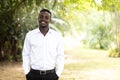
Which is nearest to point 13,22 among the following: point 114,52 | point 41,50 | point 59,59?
point 114,52

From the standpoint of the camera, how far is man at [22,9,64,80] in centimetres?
491

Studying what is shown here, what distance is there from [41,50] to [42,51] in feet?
0.07

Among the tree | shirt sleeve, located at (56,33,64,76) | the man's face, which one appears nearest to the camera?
the man's face

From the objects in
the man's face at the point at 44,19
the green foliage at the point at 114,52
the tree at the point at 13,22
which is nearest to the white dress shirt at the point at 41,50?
the man's face at the point at 44,19

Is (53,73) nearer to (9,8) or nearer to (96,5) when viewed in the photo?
(96,5)

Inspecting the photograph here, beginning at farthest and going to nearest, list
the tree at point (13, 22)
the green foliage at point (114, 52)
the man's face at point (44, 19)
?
the green foliage at point (114, 52)
the tree at point (13, 22)
the man's face at point (44, 19)

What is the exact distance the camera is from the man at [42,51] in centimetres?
491

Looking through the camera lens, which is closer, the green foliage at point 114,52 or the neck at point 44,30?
the neck at point 44,30

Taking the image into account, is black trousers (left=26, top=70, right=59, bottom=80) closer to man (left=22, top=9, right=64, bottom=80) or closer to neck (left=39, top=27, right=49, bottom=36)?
man (left=22, top=9, right=64, bottom=80)

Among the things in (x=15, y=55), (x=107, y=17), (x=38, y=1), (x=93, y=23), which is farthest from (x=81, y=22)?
(x=38, y=1)

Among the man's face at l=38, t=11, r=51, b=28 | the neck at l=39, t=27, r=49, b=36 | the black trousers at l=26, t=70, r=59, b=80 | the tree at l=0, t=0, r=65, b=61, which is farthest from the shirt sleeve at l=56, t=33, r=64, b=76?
the tree at l=0, t=0, r=65, b=61

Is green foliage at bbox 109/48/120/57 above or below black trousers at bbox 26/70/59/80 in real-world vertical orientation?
below

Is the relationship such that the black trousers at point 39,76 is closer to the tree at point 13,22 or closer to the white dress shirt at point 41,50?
the white dress shirt at point 41,50

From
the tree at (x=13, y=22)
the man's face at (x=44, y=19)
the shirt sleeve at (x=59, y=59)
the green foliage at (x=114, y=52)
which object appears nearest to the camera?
the man's face at (x=44, y=19)
